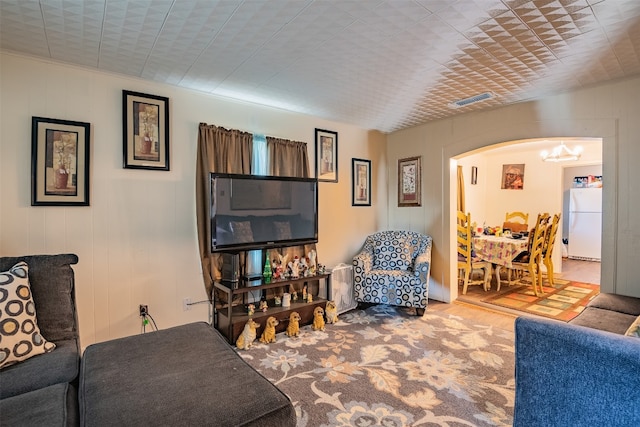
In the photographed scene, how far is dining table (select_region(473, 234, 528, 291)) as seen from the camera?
4434mm

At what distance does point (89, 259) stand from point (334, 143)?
9.51 ft

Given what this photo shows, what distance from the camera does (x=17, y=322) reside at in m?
1.57

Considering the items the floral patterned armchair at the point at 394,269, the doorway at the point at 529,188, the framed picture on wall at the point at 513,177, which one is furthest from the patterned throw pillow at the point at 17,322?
the framed picture on wall at the point at 513,177

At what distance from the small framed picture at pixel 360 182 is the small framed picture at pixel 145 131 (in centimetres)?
238

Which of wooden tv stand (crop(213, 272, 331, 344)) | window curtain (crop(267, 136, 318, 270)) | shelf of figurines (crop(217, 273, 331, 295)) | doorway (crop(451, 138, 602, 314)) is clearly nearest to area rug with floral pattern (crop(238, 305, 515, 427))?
wooden tv stand (crop(213, 272, 331, 344))

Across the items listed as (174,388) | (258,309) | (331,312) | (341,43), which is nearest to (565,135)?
(341,43)

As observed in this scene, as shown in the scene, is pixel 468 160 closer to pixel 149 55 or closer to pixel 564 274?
pixel 564 274

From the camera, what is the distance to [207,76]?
8.93ft

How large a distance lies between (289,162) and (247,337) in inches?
75.1

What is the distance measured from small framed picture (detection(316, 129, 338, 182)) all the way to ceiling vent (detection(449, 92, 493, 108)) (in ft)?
4.80

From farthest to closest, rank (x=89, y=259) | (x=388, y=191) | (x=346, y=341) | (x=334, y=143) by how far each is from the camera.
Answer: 1. (x=388, y=191)
2. (x=334, y=143)
3. (x=346, y=341)
4. (x=89, y=259)

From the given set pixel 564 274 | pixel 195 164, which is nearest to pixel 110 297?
pixel 195 164

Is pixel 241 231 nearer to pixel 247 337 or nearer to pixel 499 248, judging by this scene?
pixel 247 337

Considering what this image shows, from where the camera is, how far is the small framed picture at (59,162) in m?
2.34
